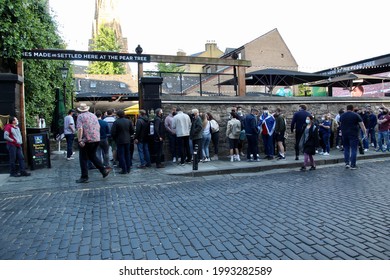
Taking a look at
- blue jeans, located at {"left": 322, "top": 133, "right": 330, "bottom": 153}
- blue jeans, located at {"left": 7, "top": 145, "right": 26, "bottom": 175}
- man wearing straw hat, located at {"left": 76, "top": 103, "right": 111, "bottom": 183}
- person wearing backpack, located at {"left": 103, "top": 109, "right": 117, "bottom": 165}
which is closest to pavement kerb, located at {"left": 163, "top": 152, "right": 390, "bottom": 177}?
blue jeans, located at {"left": 322, "top": 133, "right": 330, "bottom": 153}

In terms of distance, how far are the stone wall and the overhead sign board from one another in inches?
68.4

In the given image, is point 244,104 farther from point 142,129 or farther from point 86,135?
point 86,135

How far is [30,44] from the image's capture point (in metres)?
10.1

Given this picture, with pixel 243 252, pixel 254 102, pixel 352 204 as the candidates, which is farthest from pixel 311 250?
pixel 254 102

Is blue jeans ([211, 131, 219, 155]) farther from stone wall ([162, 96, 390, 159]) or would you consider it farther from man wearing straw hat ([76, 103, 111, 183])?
man wearing straw hat ([76, 103, 111, 183])

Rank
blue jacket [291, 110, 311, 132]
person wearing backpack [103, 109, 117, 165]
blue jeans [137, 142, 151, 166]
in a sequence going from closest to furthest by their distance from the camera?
blue jeans [137, 142, 151, 166], person wearing backpack [103, 109, 117, 165], blue jacket [291, 110, 311, 132]

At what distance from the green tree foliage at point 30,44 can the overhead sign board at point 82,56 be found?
0.97 ft

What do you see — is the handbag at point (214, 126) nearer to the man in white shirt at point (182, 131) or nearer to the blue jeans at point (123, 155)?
the man in white shirt at point (182, 131)

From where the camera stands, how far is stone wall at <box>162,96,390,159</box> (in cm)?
1132

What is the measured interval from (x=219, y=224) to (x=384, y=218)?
96.9 inches

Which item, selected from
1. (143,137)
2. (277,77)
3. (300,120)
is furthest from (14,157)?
(277,77)

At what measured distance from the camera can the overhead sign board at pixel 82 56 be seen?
32.6 feet

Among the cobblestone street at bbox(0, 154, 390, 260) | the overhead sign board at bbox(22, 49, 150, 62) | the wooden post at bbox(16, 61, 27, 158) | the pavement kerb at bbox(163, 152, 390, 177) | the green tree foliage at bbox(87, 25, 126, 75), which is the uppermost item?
the green tree foliage at bbox(87, 25, 126, 75)

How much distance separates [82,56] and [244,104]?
20.5 feet
